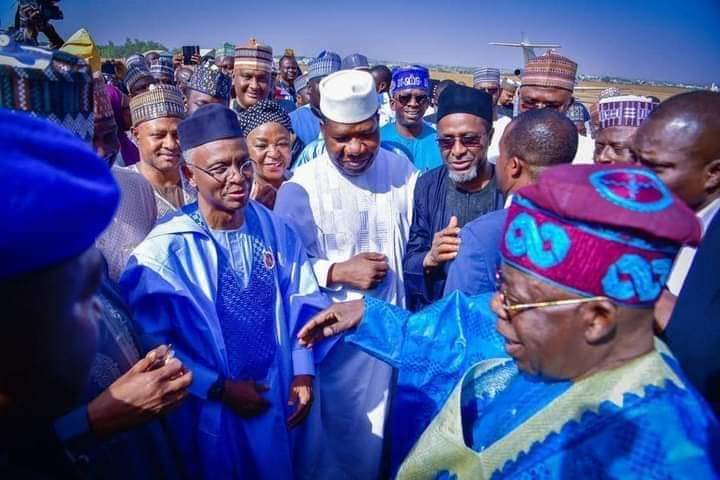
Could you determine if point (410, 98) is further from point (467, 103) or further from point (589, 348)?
point (589, 348)

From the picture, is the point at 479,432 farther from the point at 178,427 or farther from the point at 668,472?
the point at 178,427

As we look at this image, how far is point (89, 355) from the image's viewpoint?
0.89 m

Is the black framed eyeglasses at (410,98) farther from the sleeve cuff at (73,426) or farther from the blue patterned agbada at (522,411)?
the sleeve cuff at (73,426)

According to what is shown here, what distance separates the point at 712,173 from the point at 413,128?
346 cm

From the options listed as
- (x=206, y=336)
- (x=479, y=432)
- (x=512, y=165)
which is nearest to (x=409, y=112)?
(x=512, y=165)

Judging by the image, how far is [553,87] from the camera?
485cm

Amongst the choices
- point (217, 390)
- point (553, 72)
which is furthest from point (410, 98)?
point (217, 390)

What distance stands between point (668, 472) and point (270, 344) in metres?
1.85

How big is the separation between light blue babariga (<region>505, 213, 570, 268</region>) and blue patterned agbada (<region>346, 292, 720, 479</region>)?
36cm

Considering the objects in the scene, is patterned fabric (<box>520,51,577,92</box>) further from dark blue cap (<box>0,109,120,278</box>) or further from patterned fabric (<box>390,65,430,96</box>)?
dark blue cap (<box>0,109,120,278</box>)

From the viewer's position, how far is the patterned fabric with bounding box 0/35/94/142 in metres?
1.37

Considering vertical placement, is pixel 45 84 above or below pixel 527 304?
above

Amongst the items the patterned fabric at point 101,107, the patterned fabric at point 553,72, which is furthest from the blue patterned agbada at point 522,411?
the patterned fabric at point 553,72

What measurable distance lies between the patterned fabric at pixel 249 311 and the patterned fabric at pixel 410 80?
145 inches
